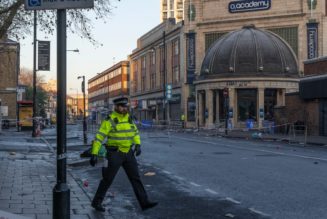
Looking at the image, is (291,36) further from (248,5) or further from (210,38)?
(210,38)

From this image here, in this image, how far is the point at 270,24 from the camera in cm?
6266

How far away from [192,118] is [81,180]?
178ft

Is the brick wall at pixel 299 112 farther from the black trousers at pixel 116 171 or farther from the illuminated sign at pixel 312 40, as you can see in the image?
the black trousers at pixel 116 171

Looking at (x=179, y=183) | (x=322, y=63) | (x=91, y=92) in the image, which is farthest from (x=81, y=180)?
(x=91, y=92)

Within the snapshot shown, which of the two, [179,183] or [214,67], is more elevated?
[214,67]

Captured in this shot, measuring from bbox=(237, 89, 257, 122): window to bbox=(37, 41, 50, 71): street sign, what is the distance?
32.2 meters

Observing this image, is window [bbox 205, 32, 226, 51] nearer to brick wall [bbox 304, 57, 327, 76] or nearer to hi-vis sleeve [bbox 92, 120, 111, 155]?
brick wall [bbox 304, 57, 327, 76]

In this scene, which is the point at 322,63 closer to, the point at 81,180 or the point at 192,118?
the point at 81,180

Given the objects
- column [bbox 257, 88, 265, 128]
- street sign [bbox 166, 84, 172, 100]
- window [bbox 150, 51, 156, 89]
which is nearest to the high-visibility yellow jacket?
column [bbox 257, 88, 265, 128]

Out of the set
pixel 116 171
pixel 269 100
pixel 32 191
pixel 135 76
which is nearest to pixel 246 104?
pixel 269 100

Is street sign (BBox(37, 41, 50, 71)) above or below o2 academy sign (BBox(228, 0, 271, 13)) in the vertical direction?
below

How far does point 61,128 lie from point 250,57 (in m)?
51.2

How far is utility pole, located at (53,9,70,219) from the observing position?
254 inches

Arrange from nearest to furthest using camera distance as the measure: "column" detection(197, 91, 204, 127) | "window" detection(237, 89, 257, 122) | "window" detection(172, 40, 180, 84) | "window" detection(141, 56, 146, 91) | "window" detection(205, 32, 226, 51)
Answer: "window" detection(237, 89, 257, 122) → "column" detection(197, 91, 204, 127) → "window" detection(205, 32, 226, 51) → "window" detection(172, 40, 180, 84) → "window" detection(141, 56, 146, 91)
